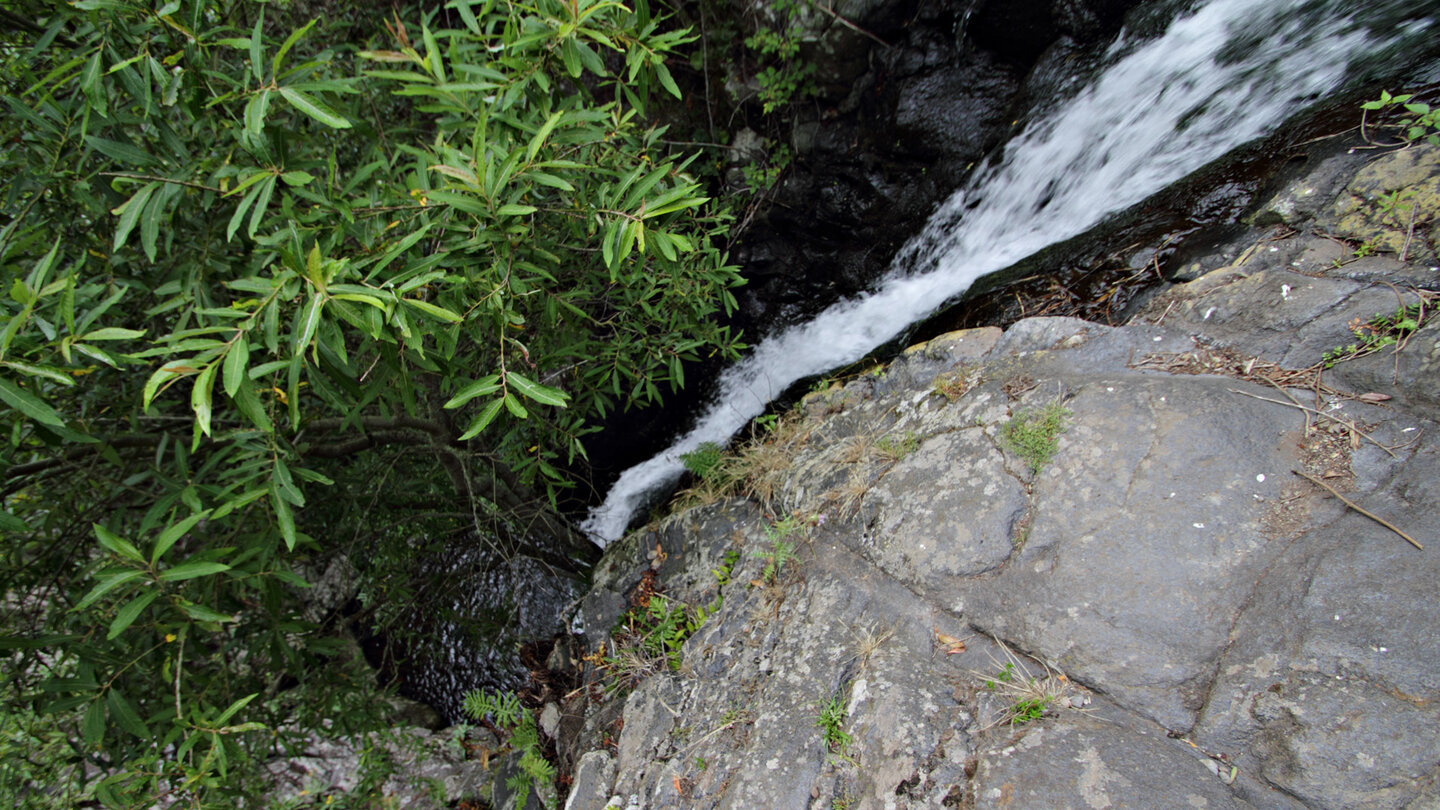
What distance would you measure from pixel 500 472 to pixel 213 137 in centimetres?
274

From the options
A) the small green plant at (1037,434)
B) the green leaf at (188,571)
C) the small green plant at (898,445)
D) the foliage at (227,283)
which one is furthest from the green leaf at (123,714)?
the small green plant at (1037,434)

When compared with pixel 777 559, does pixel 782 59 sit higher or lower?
higher

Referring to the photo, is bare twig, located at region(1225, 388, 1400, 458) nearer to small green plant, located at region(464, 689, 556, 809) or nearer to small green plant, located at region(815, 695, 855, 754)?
small green plant, located at region(815, 695, 855, 754)

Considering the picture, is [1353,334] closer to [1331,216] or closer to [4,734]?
[1331,216]

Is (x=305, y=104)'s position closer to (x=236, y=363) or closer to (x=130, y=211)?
(x=130, y=211)

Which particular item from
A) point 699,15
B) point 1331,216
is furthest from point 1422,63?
point 699,15

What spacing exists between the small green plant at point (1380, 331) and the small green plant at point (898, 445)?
1569 millimetres

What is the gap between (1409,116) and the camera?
2791mm

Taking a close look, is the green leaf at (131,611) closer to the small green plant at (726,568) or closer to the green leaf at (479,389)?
the green leaf at (479,389)

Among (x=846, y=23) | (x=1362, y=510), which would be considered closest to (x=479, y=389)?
(x=1362, y=510)

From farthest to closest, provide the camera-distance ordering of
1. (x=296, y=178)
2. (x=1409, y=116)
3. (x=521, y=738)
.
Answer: (x=521, y=738) < (x=1409, y=116) < (x=296, y=178)

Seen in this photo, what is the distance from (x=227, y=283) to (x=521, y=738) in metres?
3.48

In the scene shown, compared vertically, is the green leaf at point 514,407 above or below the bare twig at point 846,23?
above

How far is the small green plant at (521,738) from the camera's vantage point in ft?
12.6
